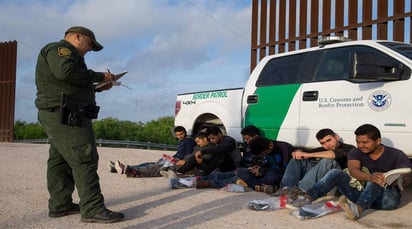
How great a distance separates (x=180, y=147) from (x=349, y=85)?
315 cm

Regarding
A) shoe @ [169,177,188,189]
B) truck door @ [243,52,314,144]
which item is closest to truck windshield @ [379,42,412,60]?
truck door @ [243,52,314,144]

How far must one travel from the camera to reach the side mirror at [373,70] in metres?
5.52

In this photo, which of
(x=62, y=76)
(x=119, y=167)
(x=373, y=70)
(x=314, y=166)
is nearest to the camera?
(x=62, y=76)

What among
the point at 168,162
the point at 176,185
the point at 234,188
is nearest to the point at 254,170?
the point at 234,188

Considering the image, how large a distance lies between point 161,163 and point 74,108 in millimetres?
3749

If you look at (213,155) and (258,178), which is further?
(213,155)

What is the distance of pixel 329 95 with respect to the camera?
624 cm

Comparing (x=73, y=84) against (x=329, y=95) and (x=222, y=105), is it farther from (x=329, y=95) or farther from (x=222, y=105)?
(x=222, y=105)

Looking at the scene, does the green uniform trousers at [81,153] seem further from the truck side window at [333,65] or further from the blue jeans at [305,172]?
the truck side window at [333,65]

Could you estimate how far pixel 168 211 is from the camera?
16.6 feet

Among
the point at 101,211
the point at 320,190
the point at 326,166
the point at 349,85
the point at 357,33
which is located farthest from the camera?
the point at 357,33

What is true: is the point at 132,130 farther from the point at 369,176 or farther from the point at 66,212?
the point at 369,176

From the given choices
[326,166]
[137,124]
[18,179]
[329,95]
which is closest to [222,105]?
[329,95]

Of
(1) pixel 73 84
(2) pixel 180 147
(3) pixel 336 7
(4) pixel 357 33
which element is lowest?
(2) pixel 180 147
